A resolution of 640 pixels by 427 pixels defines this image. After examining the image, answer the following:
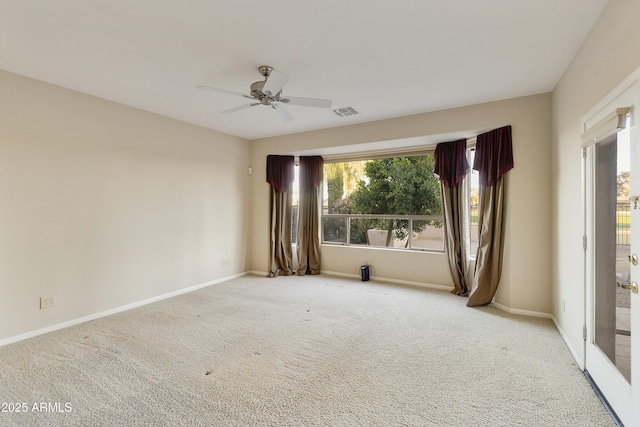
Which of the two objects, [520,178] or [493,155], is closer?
[520,178]

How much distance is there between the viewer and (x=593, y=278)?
7.20ft

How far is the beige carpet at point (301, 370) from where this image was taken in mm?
1836

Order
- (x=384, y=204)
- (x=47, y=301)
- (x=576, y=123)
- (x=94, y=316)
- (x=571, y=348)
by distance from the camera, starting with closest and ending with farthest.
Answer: (x=576, y=123)
(x=571, y=348)
(x=47, y=301)
(x=94, y=316)
(x=384, y=204)

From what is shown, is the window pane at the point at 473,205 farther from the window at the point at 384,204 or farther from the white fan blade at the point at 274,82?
the white fan blade at the point at 274,82

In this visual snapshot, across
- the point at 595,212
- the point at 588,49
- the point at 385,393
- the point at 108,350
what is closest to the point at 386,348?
the point at 385,393

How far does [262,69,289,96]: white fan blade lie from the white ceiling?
0.77ft

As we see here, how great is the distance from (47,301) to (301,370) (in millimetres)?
2797

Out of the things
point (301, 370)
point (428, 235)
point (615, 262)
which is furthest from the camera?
point (428, 235)

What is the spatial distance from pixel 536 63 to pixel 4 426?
4736mm

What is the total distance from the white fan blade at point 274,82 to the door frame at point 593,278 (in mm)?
2206

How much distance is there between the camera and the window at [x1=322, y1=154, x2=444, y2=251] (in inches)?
191

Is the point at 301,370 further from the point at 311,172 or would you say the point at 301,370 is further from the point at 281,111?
the point at 311,172

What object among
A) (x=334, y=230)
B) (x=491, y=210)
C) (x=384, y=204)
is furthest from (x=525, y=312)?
(x=334, y=230)

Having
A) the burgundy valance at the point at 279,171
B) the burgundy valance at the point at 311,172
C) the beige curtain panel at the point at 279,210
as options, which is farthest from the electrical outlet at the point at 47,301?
the burgundy valance at the point at 311,172
